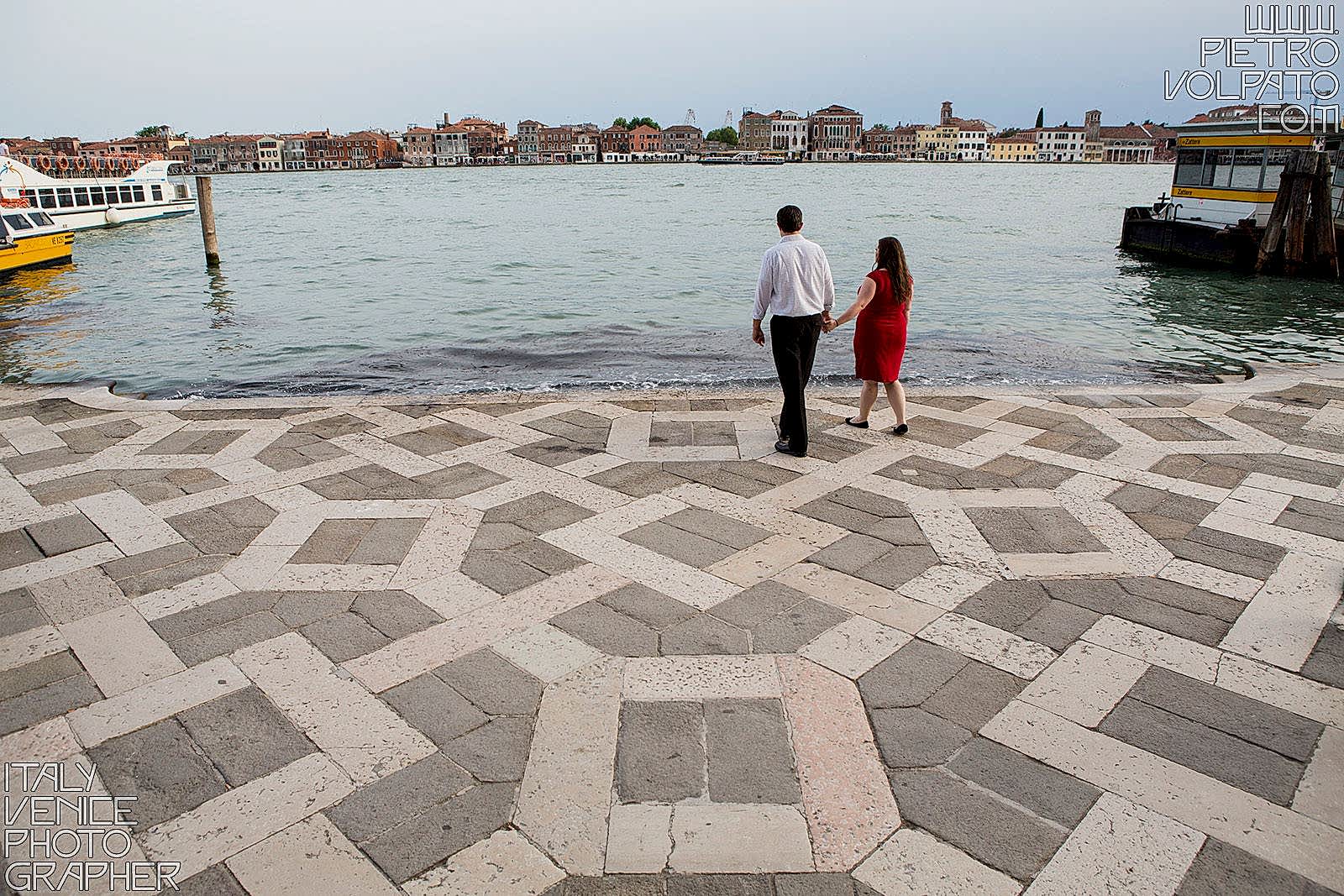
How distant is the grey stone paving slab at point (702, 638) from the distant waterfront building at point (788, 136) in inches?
6978

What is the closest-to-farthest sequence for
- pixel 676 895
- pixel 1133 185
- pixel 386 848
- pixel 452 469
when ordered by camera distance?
pixel 676 895 → pixel 386 848 → pixel 452 469 → pixel 1133 185

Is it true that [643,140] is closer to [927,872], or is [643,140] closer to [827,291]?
[827,291]

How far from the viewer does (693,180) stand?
3588 inches

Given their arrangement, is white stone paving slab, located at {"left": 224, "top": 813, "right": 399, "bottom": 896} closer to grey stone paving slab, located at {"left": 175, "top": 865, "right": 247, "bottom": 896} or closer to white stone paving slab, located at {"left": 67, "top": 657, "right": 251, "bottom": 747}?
grey stone paving slab, located at {"left": 175, "top": 865, "right": 247, "bottom": 896}

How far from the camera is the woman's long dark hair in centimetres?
578

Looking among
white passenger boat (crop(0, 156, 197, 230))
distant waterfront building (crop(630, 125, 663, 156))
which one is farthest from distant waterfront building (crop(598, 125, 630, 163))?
white passenger boat (crop(0, 156, 197, 230))

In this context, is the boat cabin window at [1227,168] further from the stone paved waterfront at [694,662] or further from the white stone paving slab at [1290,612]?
the white stone paving slab at [1290,612]

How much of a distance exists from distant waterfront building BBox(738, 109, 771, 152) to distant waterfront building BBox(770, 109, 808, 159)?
3.06 feet

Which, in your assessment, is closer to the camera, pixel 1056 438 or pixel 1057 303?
pixel 1056 438

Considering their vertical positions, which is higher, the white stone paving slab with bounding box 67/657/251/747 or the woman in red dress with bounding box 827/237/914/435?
the woman in red dress with bounding box 827/237/914/435

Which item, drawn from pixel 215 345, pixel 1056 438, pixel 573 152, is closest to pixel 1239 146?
pixel 1056 438

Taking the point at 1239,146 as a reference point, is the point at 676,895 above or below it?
below

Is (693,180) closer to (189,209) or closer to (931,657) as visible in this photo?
(189,209)

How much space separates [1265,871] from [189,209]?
2187 inches
